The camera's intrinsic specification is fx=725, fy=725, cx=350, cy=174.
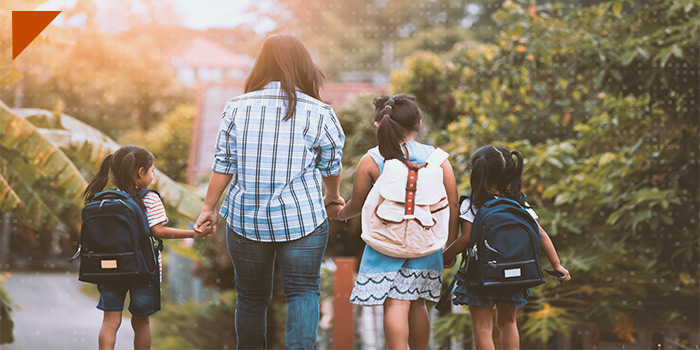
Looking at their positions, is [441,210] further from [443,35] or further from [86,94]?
[86,94]

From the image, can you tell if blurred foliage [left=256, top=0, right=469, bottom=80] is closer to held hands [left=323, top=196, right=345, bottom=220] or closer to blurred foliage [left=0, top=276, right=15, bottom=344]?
blurred foliage [left=0, top=276, right=15, bottom=344]

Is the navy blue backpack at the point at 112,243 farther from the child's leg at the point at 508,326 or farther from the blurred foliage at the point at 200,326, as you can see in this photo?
the blurred foliage at the point at 200,326

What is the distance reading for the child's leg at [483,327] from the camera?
3.28 meters

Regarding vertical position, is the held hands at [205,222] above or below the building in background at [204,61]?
below

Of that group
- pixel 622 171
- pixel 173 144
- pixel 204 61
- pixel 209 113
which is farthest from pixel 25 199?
pixel 204 61

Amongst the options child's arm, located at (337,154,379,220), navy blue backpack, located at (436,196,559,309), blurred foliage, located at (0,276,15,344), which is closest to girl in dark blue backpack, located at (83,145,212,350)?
child's arm, located at (337,154,379,220)

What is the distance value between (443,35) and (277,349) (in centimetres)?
1408

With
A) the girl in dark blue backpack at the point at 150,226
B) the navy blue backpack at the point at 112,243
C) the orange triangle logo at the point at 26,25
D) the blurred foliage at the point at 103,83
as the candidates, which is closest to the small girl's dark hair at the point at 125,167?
the girl in dark blue backpack at the point at 150,226

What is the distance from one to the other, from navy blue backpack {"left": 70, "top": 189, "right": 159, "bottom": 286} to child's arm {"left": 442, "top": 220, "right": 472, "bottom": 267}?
1388 millimetres

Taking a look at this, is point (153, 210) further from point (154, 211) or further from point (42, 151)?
point (42, 151)

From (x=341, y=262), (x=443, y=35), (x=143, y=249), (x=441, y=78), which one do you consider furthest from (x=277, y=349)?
(x=443, y=35)

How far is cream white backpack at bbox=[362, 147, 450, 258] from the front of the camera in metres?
3.22

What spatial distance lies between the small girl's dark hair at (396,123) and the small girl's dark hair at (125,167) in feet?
3.61

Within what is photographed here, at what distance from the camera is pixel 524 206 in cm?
335
